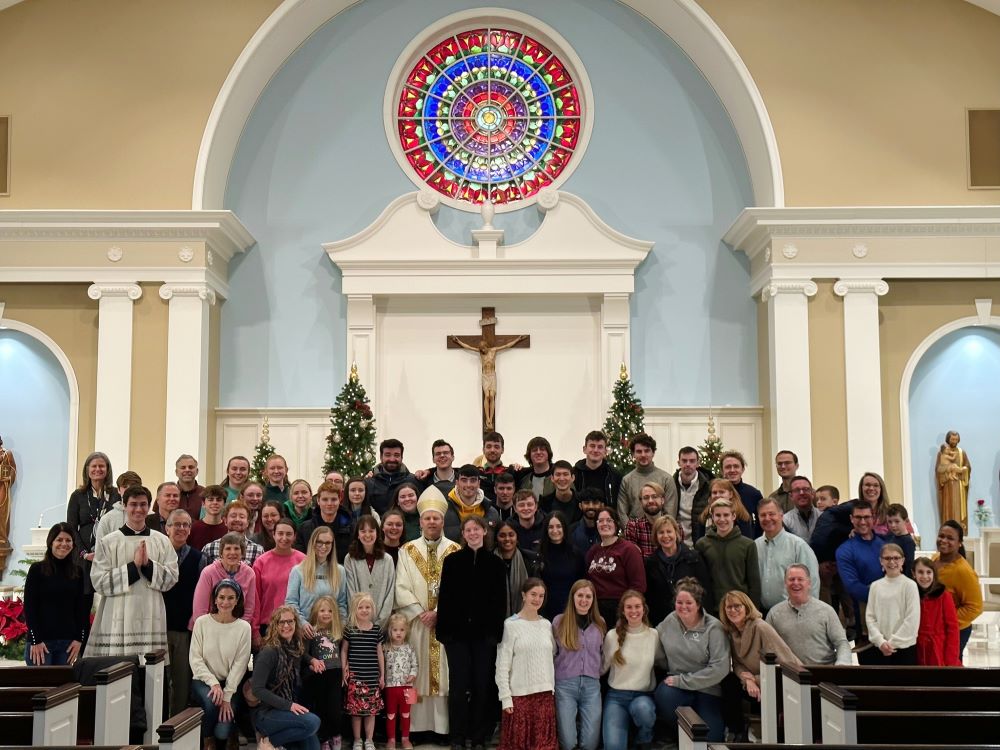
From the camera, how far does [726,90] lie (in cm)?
1266

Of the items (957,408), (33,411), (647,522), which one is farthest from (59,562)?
(957,408)

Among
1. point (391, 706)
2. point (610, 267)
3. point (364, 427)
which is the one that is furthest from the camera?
point (610, 267)

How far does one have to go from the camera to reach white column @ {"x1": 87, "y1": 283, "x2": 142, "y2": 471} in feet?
37.6

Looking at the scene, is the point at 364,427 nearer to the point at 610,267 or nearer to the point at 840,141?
the point at 610,267

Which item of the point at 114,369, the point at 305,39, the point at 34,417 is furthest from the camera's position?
the point at 305,39

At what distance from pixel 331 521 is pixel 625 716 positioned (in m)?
2.36

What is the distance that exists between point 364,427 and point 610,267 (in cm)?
347

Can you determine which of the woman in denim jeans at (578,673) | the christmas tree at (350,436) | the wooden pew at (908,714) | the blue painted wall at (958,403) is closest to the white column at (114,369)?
the christmas tree at (350,436)

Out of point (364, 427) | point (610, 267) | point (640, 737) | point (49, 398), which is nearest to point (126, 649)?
point (640, 737)

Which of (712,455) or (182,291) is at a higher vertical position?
(182,291)

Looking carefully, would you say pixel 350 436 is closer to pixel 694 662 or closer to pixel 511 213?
pixel 511 213

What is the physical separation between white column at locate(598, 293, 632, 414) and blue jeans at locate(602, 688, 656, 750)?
6097mm

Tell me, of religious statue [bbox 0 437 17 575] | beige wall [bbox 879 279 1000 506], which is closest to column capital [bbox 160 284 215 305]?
religious statue [bbox 0 437 17 575]

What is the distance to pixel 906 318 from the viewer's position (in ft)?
39.4
